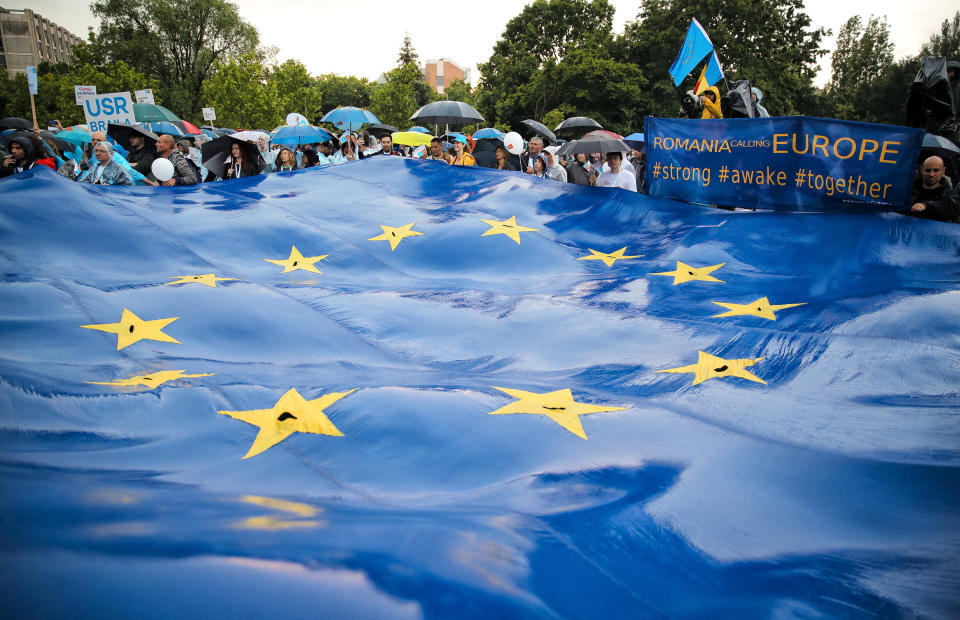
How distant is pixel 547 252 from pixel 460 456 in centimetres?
323

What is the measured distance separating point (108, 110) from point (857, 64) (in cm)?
5752

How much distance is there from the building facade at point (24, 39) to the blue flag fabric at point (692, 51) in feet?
397

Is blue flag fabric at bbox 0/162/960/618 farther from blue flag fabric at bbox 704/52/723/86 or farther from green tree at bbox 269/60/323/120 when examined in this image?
green tree at bbox 269/60/323/120

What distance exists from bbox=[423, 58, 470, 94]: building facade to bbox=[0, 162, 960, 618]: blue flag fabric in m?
135

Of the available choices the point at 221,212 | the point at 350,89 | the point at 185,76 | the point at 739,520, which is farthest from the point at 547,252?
the point at 350,89

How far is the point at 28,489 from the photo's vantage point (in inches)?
78.7

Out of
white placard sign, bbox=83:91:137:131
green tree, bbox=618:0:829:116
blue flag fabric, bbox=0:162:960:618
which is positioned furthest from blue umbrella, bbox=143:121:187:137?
green tree, bbox=618:0:829:116

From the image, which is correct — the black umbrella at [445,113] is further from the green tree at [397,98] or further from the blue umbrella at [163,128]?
the green tree at [397,98]

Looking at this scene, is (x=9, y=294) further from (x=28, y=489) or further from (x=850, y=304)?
(x=850, y=304)

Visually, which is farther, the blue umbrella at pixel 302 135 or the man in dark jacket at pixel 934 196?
the blue umbrella at pixel 302 135

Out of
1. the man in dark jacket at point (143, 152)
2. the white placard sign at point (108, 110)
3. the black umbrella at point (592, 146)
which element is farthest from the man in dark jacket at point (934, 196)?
the white placard sign at point (108, 110)

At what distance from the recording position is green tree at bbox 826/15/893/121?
4456cm

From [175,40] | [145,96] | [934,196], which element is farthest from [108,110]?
[175,40]

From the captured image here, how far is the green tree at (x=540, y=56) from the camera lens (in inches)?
1447
